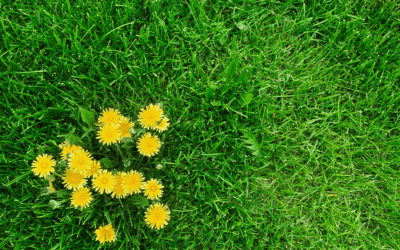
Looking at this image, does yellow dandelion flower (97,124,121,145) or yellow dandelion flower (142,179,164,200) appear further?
yellow dandelion flower (142,179,164,200)

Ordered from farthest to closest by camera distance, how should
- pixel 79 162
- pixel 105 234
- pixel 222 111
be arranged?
pixel 222 111 < pixel 105 234 < pixel 79 162

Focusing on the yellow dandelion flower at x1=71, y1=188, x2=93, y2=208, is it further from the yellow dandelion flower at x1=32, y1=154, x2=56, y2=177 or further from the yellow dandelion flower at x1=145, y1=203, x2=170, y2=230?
the yellow dandelion flower at x1=145, y1=203, x2=170, y2=230

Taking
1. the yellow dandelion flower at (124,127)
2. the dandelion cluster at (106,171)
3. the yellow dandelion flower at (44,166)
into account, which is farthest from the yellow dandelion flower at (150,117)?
the yellow dandelion flower at (44,166)

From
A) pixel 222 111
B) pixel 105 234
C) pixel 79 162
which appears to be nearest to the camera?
pixel 79 162

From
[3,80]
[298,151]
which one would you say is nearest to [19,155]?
[3,80]

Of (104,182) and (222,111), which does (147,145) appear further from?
(222,111)

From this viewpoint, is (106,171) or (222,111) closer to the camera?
(106,171)

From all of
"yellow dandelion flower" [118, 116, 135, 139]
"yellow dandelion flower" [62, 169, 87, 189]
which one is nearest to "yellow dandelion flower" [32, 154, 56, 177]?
"yellow dandelion flower" [62, 169, 87, 189]

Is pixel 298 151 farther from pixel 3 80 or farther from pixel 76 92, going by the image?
pixel 3 80

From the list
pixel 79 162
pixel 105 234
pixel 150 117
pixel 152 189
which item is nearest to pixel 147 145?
pixel 150 117
